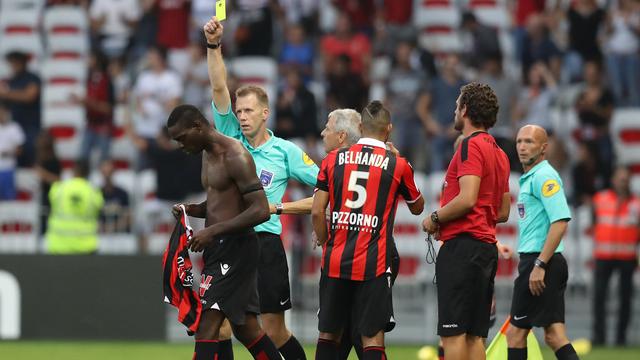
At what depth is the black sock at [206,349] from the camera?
9.66m

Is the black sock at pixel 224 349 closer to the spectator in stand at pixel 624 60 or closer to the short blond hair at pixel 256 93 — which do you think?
the short blond hair at pixel 256 93

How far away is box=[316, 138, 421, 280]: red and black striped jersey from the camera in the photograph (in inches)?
379

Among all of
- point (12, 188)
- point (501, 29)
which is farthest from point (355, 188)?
point (501, 29)

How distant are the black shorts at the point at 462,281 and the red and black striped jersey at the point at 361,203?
0.46m

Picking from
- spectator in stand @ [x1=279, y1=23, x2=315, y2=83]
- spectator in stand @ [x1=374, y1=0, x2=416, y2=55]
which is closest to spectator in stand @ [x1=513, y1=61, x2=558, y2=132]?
spectator in stand @ [x1=374, y1=0, x2=416, y2=55]

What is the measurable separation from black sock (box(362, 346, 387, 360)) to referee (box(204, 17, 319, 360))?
1.38 metres

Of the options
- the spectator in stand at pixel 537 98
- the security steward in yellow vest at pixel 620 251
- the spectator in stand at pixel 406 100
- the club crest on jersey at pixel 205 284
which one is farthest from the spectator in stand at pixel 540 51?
the club crest on jersey at pixel 205 284

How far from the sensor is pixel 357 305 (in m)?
9.77

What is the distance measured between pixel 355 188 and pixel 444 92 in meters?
10.6

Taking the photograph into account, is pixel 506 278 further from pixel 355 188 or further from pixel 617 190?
pixel 355 188

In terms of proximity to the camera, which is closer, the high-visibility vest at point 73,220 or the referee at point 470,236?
the referee at point 470,236

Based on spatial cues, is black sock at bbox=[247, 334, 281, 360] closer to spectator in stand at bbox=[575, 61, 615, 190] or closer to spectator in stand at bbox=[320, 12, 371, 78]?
spectator in stand at bbox=[575, 61, 615, 190]

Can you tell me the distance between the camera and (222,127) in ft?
35.6

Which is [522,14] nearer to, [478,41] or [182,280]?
[478,41]
